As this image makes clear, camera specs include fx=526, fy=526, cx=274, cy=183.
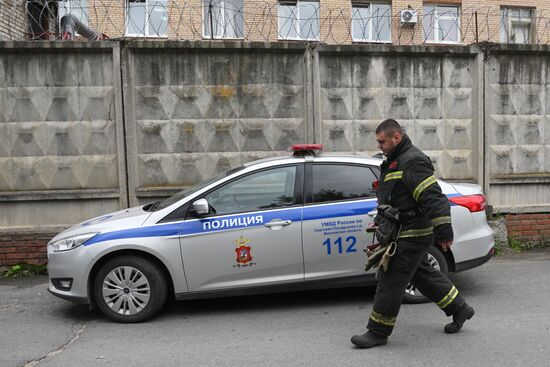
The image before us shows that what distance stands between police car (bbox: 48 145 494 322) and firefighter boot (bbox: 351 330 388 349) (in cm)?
95

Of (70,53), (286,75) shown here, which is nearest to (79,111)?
(70,53)

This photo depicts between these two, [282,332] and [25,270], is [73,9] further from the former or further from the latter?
[282,332]

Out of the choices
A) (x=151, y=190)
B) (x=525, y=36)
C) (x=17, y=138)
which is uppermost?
(x=525, y=36)

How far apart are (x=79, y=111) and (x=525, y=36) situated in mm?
12705

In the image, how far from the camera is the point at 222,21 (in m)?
11.8

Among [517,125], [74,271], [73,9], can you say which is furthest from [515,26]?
[74,271]

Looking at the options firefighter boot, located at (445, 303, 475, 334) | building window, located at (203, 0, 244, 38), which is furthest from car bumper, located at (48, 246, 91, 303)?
building window, located at (203, 0, 244, 38)

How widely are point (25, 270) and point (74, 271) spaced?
2.66 meters

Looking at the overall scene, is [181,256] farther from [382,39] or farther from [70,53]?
[382,39]

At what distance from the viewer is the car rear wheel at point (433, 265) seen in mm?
5289

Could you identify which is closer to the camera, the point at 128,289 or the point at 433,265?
the point at 128,289

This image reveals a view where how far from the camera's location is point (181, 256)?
5.01 meters

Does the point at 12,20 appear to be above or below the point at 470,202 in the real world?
A: above

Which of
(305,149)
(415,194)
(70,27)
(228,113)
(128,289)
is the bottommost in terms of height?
(128,289)
